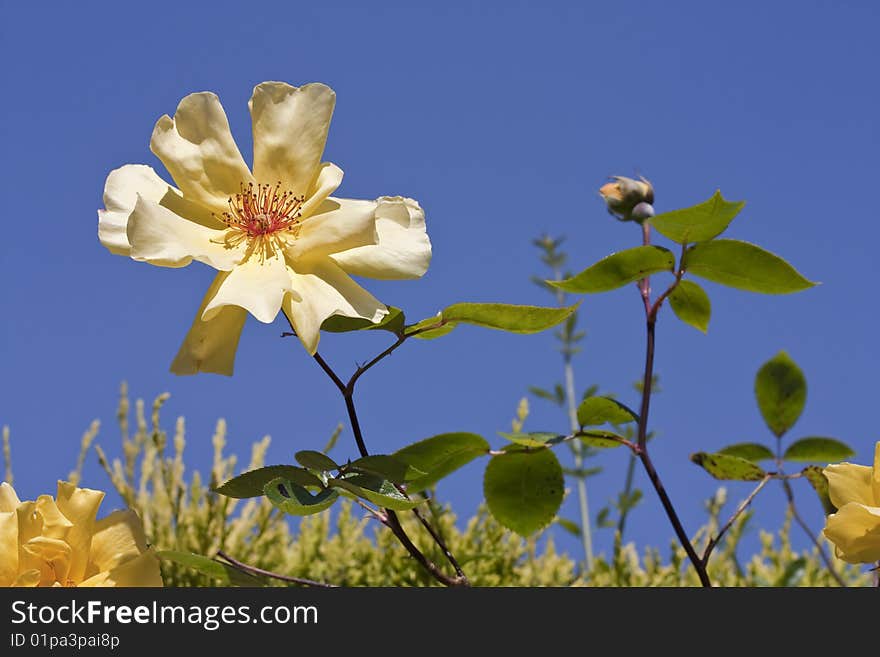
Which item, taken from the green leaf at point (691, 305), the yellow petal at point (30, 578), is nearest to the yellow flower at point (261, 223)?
the yellow petal at point (30, 578)

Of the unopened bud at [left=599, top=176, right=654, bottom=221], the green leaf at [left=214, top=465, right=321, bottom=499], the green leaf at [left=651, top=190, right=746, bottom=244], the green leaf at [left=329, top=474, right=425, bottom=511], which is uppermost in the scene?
the unopened bud at [left=599, top=176, right=654, bottom=221]

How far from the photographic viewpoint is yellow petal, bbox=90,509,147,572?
0.84 metres

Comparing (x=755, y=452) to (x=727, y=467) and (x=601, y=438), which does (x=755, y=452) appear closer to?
(x=727, y=467)

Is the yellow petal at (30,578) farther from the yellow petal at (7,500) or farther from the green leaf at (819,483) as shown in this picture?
the green leaf at (819,483)

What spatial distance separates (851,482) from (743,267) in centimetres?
25

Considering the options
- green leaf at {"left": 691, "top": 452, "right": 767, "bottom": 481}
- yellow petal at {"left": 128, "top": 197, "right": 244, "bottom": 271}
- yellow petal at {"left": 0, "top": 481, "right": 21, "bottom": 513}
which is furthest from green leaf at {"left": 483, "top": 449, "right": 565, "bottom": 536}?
yellow petal at {"left": 0, "top": 481, "right": 21, "bottom": 513}

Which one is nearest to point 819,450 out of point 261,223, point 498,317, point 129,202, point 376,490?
point 498,317

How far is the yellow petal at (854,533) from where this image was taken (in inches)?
30.5

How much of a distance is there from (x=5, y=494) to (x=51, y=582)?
Result: 9 cm

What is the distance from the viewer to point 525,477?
1.07 metres

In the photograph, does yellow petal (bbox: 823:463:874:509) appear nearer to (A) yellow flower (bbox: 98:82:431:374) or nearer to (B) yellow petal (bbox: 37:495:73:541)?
(A) yellow flower (bbox: 98:82:431:374)

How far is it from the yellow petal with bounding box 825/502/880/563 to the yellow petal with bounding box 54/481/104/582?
628mm

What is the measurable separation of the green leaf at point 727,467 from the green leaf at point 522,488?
17 cm
